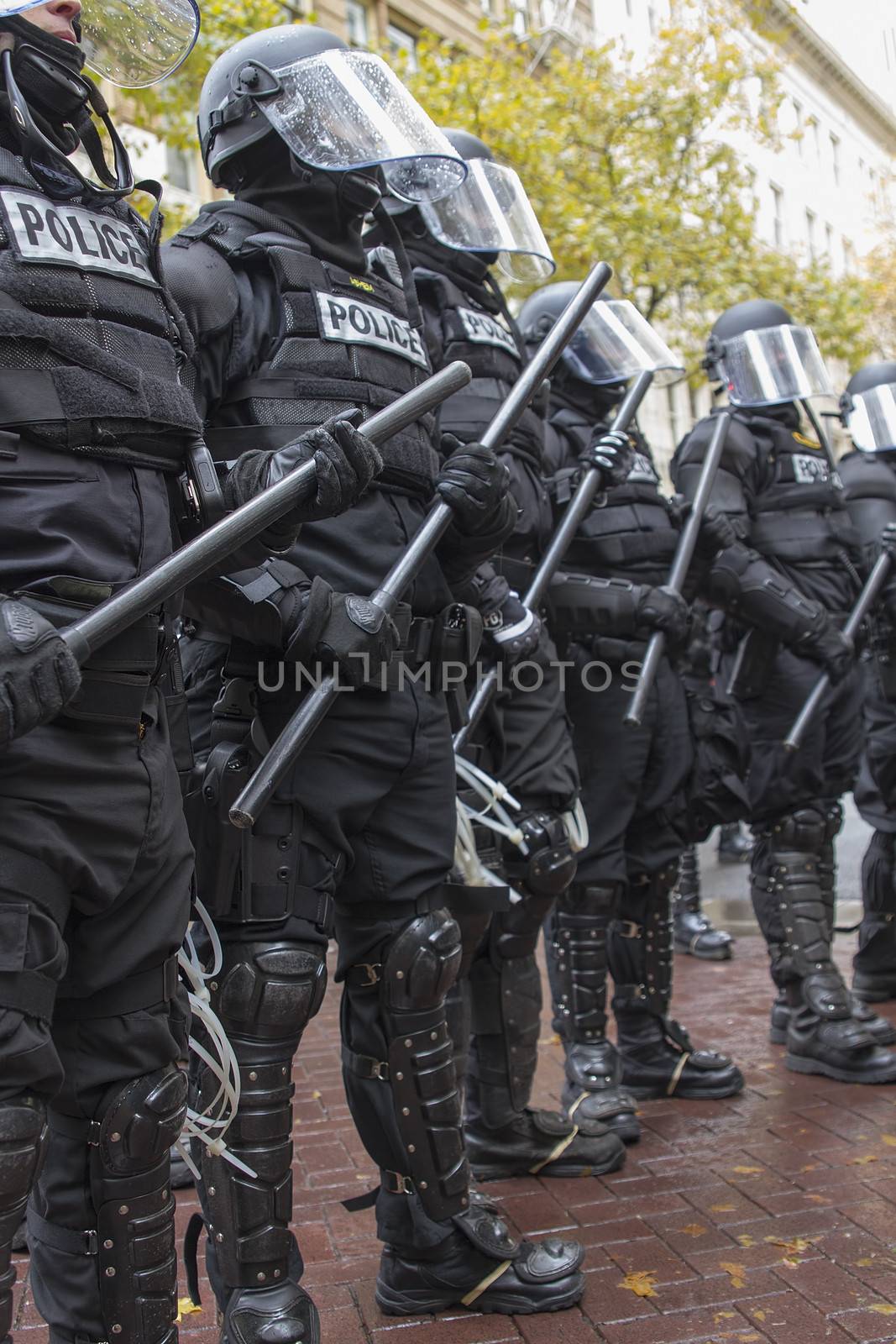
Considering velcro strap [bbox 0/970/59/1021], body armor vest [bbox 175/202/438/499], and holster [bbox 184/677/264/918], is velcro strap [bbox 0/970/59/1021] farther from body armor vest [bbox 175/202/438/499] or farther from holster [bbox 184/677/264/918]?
body armor vest [bbox 175/202/438/499]

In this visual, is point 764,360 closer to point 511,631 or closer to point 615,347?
point 615,347

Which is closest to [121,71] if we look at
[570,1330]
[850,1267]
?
[570,1330]

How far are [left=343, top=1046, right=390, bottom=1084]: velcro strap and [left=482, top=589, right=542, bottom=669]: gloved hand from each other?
1.09 m

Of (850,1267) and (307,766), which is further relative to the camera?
(850,1267)

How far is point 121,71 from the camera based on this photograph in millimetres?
2510

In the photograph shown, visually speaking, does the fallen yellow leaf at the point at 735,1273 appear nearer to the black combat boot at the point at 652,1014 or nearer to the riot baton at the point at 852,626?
the black combat boot at the point at 652,1014

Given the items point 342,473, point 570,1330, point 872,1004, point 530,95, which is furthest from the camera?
point 530,95

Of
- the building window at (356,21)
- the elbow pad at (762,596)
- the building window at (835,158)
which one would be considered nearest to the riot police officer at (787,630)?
the elbow pad at (762,596)

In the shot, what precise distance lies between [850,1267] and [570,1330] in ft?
2.16

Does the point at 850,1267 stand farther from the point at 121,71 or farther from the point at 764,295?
the point at 764,295

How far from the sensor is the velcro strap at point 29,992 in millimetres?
1776

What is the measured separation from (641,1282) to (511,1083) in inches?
30.9

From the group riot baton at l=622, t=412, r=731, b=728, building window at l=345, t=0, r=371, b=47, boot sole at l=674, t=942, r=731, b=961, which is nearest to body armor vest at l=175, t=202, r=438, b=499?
riot baton at l=622, t=412, r=731, b=728

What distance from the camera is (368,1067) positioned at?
279 centimetres
